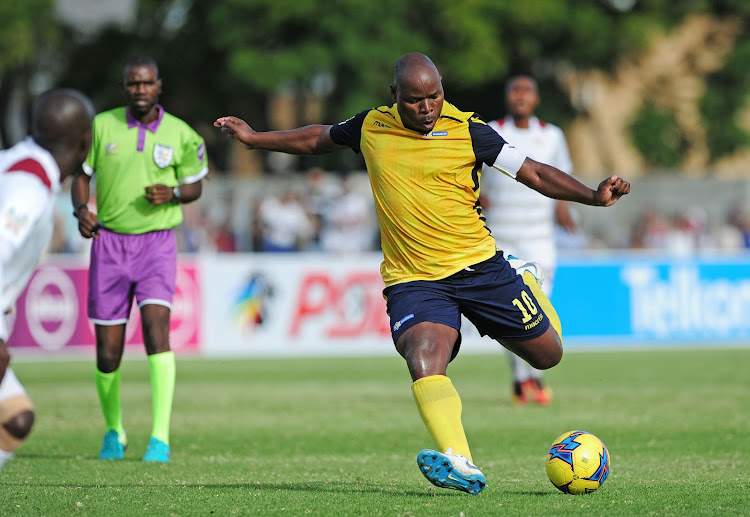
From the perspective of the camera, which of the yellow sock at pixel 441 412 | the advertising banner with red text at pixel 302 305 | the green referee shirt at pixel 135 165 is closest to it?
the yellow sock at pixel 441 412

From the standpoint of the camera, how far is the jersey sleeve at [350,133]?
758 centimetres

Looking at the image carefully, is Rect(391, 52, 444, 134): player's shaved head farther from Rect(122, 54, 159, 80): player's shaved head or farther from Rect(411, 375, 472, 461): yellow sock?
Rect(122, 54, 159, 80): player's shaved head

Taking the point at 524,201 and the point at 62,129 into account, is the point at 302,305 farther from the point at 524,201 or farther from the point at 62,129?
the point at 62,129

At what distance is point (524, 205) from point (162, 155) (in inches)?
179

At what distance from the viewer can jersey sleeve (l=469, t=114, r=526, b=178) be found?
291 inches

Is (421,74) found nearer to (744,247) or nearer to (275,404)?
(275,404)

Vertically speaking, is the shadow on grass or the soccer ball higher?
the soccer ball

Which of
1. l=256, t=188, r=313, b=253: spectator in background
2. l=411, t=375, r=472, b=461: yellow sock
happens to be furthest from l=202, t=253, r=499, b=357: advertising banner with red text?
l=411, t=375, r=472, b=461: yellow sock

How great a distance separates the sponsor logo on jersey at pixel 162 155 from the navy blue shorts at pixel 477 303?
2.60m

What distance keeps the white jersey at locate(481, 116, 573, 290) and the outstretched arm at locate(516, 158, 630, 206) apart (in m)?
5.29

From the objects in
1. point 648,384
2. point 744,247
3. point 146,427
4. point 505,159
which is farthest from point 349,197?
point 505,159

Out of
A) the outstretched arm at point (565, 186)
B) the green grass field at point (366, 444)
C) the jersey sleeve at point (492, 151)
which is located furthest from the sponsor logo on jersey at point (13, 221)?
the outstretched arm at point (565, 186)

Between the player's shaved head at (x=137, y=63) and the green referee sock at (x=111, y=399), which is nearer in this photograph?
the player's shaved head at (x=137, y=63)

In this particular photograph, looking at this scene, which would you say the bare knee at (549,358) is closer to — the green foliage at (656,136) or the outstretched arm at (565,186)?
the outstretched arm at (565,186)
